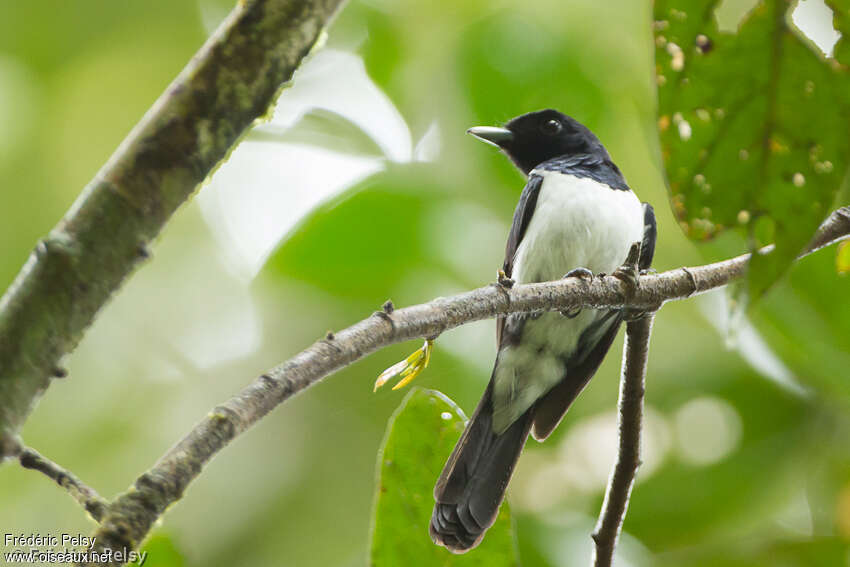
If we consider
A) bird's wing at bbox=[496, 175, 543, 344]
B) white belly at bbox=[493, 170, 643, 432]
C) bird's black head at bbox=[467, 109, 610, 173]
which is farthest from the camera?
bird's black head at bbox=[467, 109, 610, 173]

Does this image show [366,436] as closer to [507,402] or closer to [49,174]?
[507,402]

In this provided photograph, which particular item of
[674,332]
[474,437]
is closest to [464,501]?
[474,437]

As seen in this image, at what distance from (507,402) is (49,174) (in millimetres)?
2043

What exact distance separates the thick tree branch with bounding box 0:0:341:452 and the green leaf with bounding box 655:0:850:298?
56 centimetres

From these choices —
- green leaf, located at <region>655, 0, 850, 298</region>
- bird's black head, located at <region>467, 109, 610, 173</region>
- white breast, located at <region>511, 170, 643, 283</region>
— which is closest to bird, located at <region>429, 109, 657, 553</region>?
white breast, located at <region>511, 170, 643, 283</region>

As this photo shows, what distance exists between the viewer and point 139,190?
83 centimetres

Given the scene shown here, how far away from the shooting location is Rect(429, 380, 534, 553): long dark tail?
2.02 metres

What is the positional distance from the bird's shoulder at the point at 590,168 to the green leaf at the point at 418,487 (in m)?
1.77

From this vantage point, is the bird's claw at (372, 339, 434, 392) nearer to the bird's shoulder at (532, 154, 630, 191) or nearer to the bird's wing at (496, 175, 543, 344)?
the bird's wing at (496, 175, 543, 344)

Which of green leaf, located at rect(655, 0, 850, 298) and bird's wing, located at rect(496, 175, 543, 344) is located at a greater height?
green leaf, located at rect(655, 0, 850, 298)

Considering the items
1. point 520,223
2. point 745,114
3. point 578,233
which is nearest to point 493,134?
point 520,223

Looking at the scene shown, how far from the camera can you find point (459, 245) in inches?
141

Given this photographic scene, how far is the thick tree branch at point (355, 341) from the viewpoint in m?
0.95

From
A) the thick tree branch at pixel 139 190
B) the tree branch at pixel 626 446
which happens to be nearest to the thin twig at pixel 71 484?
the thick tree branch at pixel 139 190
